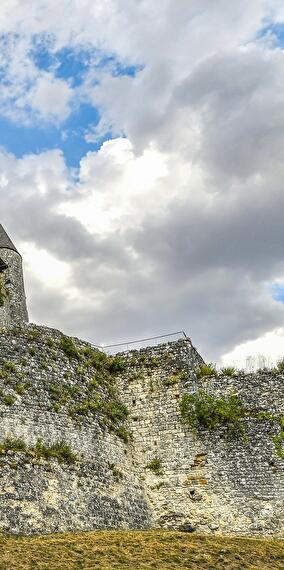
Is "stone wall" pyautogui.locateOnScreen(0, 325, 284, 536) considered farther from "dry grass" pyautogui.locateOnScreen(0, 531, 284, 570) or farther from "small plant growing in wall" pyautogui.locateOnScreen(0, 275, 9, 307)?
"small plant growing in wall" pyautogui.locateOnScreen(0, 275, 9, 307)

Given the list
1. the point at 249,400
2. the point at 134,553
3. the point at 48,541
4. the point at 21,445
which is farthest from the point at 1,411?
the point at 249,400

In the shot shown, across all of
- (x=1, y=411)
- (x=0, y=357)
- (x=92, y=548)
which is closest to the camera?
(x=92, y=548)

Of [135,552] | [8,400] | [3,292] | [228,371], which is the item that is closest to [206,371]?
[228,371]

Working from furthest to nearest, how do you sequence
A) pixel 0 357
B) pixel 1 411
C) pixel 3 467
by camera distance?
1. pixel 0 357
2. pixel 1 411
3. pixel 3 467

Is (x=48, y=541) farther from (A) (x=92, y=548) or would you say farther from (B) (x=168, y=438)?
(B) (x=168, y=438)

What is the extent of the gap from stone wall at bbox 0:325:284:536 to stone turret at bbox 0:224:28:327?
1313 cm

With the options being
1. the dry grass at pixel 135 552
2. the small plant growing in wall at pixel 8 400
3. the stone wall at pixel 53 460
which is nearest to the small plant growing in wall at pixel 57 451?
the stone wall at pixel 53 460

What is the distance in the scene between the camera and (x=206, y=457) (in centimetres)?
2473

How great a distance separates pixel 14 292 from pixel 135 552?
25308mm

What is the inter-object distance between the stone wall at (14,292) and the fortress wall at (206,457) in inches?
527

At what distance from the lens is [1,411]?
21094mm

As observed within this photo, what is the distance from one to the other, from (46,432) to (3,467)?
2483mm

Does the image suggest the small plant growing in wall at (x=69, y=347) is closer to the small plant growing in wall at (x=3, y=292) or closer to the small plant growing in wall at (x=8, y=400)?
the small plant growing in wall at (x=8, y=400)

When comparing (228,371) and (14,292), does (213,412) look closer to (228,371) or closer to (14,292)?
(228,371)
